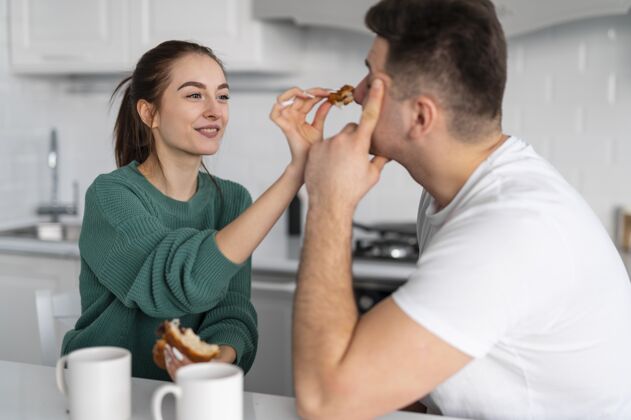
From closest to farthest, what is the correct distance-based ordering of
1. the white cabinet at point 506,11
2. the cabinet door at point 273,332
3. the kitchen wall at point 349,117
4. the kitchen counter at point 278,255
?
the white cabinet at point 506,11, the kitchen counter at point 278,255, the cabinet door at point 273,332, the kitchen wall at point 349,117

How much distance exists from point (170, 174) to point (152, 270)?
0.33 m

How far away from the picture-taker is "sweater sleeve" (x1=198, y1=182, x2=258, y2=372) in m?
1.79

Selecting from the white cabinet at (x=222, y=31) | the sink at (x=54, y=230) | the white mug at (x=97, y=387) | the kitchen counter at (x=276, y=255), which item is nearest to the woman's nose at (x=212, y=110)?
the white mug at (x=97, y=387)

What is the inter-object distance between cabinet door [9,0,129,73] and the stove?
4.06 feet

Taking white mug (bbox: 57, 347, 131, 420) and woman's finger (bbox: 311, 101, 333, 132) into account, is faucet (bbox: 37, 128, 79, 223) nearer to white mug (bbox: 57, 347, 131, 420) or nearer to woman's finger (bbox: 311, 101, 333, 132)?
woman's finger (bbox: 311, 101, 333, 132)

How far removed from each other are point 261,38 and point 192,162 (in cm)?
143

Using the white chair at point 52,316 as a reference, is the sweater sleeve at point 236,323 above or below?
above

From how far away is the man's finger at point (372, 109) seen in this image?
4.77 feet

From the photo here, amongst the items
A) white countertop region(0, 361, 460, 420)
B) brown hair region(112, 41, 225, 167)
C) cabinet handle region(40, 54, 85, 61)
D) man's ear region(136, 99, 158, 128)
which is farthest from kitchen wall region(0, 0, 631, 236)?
white countertop region(0, 361, 460, 420)

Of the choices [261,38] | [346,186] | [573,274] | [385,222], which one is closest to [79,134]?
[261,38]

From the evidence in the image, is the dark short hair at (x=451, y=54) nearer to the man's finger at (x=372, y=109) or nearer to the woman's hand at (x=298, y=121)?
the man's finger at (x=372, y=109)

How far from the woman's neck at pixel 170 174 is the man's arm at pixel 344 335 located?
1.73 ft

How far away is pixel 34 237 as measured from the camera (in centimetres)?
348

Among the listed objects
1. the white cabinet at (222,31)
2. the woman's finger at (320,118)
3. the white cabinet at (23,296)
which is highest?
the white cabinet at (222,31)
